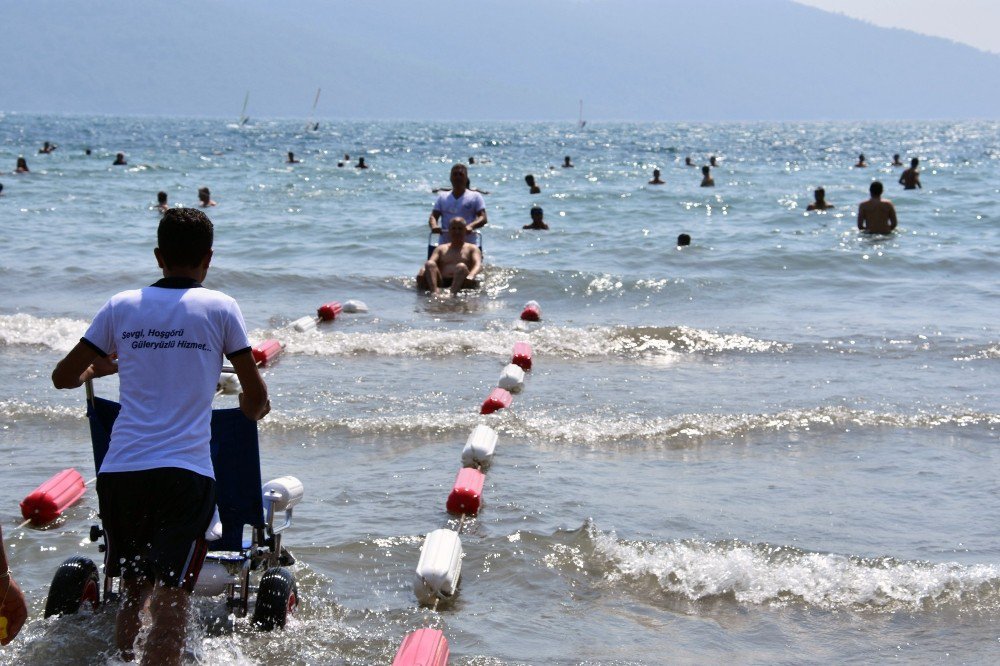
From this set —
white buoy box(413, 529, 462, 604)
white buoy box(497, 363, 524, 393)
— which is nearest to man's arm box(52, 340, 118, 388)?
white buoy box(413, 529, 462, 604)

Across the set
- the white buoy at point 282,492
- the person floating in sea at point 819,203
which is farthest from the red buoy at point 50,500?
the person floating in sea at point 819,203

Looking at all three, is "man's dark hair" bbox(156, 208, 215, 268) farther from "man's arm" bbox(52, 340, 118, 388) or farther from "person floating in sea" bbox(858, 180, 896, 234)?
"person floating in sea" bbox(858, 180, 896, 234)

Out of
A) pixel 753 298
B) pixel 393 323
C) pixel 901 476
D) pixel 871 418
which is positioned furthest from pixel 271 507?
pixel 753 298

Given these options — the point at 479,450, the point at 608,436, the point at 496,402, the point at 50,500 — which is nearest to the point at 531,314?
the point at 496,402

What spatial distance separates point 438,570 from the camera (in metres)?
4.87

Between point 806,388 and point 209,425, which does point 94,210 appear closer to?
point 806,388

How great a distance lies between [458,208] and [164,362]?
33.4ft

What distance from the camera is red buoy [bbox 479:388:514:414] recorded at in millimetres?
8078

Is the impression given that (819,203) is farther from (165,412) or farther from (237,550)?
(165,412)

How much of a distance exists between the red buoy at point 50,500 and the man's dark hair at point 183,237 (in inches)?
100.0

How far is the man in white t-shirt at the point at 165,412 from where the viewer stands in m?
3.67

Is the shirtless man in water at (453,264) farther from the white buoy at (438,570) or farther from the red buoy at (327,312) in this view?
the white buoy at (438,570)

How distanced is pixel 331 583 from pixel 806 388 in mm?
4985

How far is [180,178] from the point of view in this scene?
1271 inches
